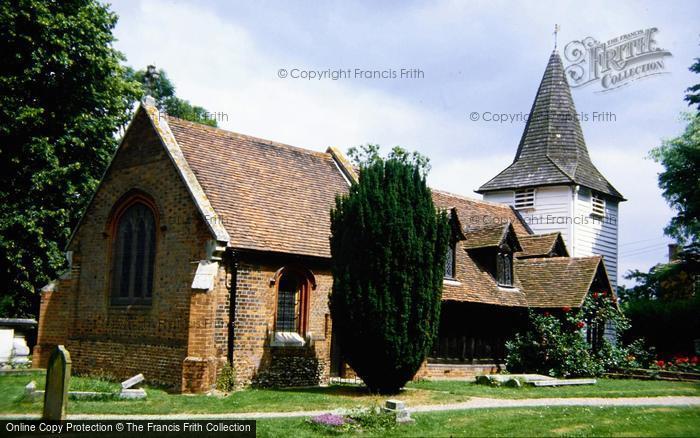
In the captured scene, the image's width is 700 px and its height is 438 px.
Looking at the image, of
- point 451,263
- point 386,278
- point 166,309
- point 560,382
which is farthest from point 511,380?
point 166,309

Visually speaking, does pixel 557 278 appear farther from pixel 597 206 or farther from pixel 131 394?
pixel 131 394

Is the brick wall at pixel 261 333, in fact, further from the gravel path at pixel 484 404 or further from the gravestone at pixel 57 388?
the gravestone at pixel 57 388

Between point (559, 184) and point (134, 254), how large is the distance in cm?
1975

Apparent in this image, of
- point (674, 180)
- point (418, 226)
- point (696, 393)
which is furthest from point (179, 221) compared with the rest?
point (674, 180)

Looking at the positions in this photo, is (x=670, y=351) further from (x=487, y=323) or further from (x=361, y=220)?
(x=361, y=220)

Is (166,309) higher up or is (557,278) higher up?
(557,278)

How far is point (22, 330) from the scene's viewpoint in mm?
24062

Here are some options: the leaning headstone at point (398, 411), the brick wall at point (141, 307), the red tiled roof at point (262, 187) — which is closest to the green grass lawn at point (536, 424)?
the leaning headstone at point (398, 411)

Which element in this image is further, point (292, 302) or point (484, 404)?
point (292, 302)

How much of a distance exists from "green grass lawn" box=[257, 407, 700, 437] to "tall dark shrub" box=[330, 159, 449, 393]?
3.00 metres

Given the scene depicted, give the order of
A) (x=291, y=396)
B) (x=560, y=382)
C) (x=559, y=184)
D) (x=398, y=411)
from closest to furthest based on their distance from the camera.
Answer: (x=398, y=411), (x=291, y=396), (x=560, y=382), (x=559, y=184)

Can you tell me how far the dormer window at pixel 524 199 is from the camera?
33.3m

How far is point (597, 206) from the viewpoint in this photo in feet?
111

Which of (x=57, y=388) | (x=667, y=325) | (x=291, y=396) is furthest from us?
(x=667, y=325)
